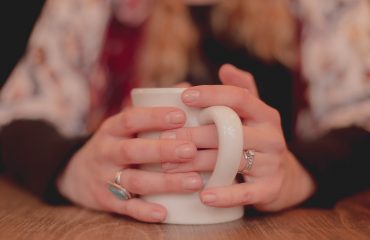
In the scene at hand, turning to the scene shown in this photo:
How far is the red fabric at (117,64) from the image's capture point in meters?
1.16

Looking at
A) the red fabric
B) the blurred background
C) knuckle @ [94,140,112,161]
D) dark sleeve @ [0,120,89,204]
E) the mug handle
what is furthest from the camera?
the blurred background

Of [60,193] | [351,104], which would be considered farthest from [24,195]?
[351,104]

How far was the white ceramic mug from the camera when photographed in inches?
18.9

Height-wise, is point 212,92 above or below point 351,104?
above

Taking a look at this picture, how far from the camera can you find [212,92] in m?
0.52

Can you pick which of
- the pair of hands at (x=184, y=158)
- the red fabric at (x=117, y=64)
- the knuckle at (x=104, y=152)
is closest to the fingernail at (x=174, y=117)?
the pair of hands at (x=184, y=158)

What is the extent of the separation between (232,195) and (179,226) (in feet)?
0.25

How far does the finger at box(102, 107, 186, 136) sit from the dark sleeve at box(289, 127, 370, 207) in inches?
10.3

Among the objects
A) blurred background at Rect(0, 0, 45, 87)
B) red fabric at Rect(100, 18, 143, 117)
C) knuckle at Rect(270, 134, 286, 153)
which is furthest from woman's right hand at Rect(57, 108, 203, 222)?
blurred background at Rect(0, 0, 45, 87)

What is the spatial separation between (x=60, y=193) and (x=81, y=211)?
0.24ft

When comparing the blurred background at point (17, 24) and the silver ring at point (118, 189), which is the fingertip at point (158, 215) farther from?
the blurred background at point (17, 24)

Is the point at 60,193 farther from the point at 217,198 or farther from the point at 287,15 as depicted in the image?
the point at 287,15

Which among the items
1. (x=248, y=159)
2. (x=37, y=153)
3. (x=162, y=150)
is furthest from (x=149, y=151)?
(x=37, y=153)

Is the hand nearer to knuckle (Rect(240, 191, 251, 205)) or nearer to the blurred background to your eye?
knuckle (Rect(240, 191, 251, 205))
